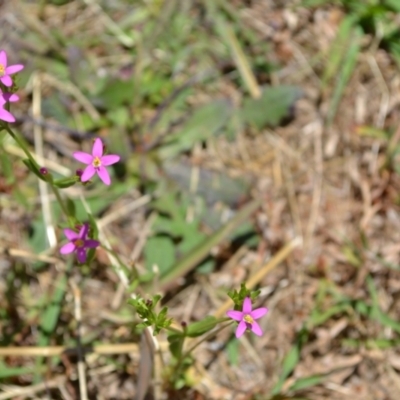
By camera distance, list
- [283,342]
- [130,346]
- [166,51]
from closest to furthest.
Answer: [130,346] < [283,342] < [166,51]

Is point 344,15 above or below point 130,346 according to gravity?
above

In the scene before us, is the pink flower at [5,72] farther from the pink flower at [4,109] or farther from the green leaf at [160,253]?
the green leaf at [160,253]

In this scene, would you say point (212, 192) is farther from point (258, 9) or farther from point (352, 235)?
point (258, 9)

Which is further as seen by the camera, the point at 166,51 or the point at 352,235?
the point at 166,51

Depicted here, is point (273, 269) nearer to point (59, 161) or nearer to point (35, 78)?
point (59, 161)

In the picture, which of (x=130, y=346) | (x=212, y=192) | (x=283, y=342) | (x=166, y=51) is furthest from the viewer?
(x=166, y=51)

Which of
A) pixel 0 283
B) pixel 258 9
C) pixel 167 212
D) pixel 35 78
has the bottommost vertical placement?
pixel 0 283

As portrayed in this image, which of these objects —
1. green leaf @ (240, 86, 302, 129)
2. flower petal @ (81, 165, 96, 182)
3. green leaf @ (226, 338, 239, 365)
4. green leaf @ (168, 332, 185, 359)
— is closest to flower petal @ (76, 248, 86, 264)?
flower petal @ (81, 165, 96, 182)

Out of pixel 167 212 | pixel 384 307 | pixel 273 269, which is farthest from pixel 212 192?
pixel 384 307

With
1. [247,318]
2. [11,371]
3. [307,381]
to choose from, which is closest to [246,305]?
[247,318]
